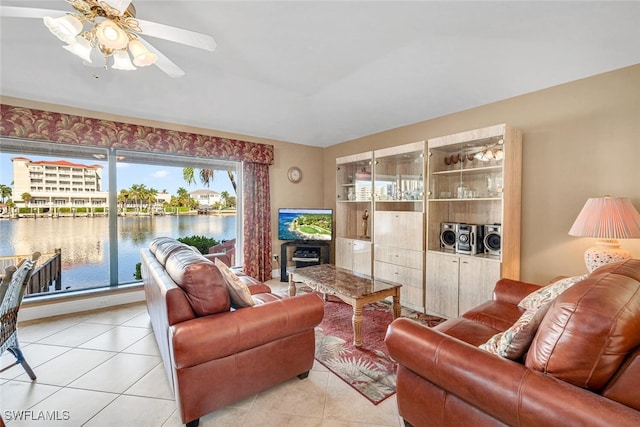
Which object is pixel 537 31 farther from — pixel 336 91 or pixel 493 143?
pixel 336 91

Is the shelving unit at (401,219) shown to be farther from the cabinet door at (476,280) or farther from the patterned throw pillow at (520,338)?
the patterned throw pillow at (520,338)

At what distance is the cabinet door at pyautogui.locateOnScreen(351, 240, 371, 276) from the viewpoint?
407 centimetres

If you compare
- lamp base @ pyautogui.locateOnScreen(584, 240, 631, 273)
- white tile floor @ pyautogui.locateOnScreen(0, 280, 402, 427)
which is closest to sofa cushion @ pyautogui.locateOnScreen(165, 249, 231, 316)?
Result: white tile floor @ pyautogui.locateOnScreen(0, 280, 402, 427)

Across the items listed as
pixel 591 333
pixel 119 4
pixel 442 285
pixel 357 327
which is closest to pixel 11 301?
pixel 119 4


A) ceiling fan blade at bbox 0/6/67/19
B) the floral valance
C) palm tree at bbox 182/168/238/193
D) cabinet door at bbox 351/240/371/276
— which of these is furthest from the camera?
palm tree at bbox 182/168/238/193

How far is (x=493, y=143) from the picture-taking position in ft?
9.56

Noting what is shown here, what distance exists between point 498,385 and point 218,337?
1.38 m

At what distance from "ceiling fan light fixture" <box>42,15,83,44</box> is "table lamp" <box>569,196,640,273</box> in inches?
140

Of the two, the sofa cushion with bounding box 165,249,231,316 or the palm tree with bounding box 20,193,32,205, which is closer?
the sofa cushion with bounding box 165,249,231,316

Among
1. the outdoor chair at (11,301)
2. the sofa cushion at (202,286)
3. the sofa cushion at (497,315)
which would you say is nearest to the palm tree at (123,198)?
the outdoor chair at (11,301)

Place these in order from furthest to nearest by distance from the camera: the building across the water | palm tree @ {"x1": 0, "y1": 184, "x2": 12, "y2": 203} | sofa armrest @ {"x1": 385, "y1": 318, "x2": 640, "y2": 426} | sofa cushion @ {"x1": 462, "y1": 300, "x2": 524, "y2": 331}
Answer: the building across the water, palm tree @ {"x1": 0, "y1": 184, "x2": 12, "y2": 203}, sofa cushion @ {"x1": 462, "y1": 300, "x2": 524, "y2": 331}, sofa armrest @ {"x1": 385, "y1": 318, "x2": 640, "y2": 426}

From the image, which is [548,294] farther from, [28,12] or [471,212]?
[28,12]

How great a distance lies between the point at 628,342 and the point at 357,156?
3564 mm

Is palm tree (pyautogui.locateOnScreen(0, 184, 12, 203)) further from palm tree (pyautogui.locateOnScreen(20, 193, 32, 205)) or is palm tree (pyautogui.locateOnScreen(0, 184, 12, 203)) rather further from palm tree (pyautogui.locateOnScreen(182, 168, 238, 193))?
palm tree (pyautogui.locateOnScreen(182, 168, 238, 193))
